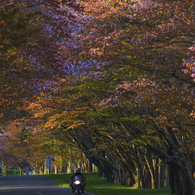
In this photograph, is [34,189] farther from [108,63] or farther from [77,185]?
[108,63]

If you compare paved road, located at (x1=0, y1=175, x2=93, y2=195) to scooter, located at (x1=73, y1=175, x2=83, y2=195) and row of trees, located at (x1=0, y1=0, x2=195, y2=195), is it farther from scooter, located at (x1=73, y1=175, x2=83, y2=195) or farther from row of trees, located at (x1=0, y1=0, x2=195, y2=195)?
row of trees, located at (x1=0, y1=0, x2=195, y2=195)

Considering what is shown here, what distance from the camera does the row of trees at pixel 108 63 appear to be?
12.9 m

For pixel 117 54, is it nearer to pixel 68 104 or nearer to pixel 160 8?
pixel 160 8

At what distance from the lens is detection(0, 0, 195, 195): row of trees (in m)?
12.9

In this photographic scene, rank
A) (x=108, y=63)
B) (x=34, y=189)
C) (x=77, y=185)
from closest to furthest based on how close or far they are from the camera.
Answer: (x=108, y=63) → (x=77, y=185) → (x=34, y=189)

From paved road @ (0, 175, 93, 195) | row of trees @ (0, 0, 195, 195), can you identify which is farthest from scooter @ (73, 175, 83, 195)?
row of trees @ (0, 0, 195, 195)

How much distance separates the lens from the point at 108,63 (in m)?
16.0

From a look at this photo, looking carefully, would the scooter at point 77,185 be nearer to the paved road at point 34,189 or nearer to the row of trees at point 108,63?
the paved road at point 34,189

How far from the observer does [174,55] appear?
14.9 meters

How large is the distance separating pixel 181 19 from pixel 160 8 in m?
0.78

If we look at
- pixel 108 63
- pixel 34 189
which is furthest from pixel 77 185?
pixel 34 189

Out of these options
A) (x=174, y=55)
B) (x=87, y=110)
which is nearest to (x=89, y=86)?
(x=87, y=110)

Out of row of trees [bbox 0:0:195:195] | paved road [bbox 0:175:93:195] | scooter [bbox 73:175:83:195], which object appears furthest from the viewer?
paved road [bbox 0:175:93:195]

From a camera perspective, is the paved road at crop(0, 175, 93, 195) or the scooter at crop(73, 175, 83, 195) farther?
the paved road at crop(0, 175, 93, 195)
